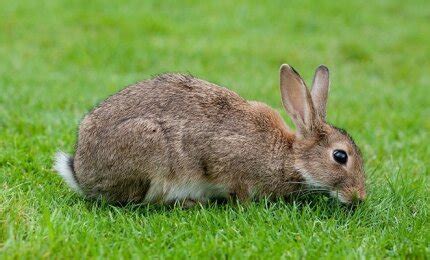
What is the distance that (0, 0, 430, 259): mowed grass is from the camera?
16.3ft

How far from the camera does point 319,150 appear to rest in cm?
612

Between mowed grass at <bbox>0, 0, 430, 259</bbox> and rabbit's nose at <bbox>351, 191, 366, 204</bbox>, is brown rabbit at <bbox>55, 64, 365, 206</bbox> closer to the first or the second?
rabbit's nose at <bbox>351, 191, 366, 204</bbox>

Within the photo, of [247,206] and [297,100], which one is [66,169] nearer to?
[247,206]

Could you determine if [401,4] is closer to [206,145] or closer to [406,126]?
[406,126]

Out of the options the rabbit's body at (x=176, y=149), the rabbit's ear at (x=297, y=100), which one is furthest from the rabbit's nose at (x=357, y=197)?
the rabbit's ear at (x=297, y=100)

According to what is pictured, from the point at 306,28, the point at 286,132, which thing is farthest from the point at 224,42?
the point at 286,132

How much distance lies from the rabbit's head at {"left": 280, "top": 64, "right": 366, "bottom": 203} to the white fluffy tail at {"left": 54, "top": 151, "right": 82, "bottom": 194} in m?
1.87

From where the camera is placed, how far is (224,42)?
46.9ft

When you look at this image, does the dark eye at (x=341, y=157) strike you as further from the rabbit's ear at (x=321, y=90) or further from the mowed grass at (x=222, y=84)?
the rabbit's ear at (x=321, y=90)

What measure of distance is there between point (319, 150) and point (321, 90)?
2.20ft

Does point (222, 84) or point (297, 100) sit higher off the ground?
point (297, 100)

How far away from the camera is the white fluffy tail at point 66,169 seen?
6124 millimetres

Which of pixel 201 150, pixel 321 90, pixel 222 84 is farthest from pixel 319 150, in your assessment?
pixel 222 84

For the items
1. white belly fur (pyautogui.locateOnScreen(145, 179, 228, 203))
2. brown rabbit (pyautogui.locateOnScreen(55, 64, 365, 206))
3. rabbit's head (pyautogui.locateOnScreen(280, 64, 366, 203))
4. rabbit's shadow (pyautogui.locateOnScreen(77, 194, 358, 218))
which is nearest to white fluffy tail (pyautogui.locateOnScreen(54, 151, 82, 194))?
brown rabbit (pyautogui.locateOnScreen(55, 64, 365, 206))
